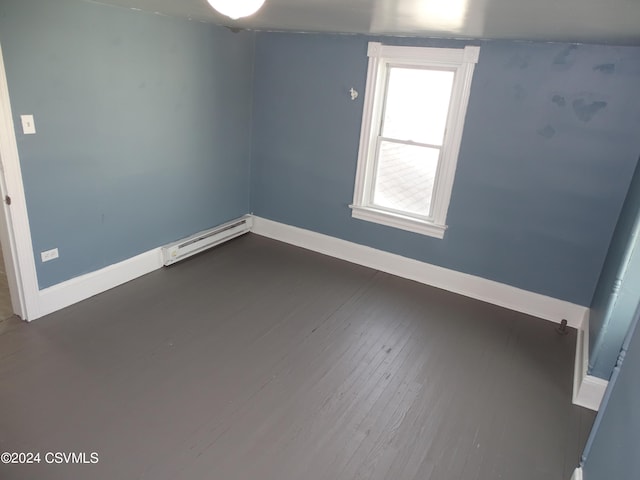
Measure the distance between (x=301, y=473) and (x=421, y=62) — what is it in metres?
3.20

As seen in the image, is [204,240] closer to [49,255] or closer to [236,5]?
[49,255]

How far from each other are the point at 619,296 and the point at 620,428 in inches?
Result: 42.0

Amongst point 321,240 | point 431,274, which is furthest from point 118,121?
point 431,274

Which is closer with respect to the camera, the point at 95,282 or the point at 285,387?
the point at 285,387

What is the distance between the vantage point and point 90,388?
98.9 inches

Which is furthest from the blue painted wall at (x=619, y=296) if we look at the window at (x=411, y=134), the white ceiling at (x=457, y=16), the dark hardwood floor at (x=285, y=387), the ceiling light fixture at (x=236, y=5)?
the ceiling light fixture at (x=236, y=5)

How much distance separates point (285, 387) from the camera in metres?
2.66

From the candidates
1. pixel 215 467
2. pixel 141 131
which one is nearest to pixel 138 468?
pixel 215 467

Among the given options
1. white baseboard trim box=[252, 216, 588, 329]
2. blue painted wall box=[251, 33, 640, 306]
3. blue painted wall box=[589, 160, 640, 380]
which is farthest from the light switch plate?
blue painted wall box=[589, 160, 640, 380]

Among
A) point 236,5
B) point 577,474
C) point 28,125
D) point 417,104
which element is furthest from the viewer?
point 417,104

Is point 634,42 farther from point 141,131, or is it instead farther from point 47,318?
point 47,318

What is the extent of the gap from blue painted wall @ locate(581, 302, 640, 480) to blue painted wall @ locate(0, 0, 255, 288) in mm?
3408

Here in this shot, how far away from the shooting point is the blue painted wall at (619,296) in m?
Result: 2.34

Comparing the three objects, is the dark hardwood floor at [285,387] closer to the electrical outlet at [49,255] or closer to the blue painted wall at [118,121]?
the electrical outlet at [49,255]
